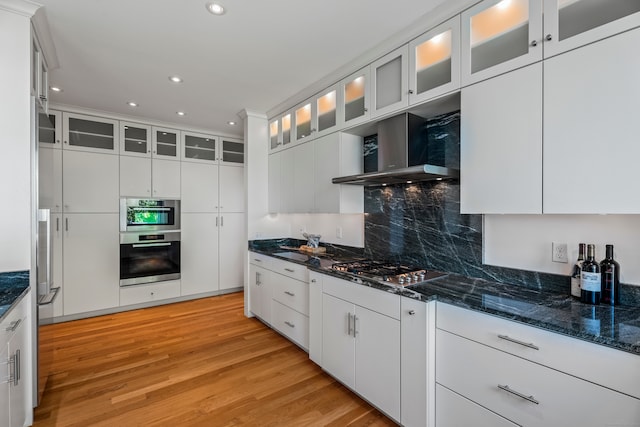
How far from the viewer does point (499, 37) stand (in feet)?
5.47

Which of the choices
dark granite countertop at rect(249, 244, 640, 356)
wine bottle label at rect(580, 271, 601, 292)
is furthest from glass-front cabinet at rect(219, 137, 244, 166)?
wine bottle label at rect(580, 271, 601, 292)

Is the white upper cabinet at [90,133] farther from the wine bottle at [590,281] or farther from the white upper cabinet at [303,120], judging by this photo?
the wine bottle at [590,281]

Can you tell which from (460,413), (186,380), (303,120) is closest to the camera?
(460,413)

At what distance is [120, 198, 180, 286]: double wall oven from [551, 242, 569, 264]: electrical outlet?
433 cm

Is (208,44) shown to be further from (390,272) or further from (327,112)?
(390,272)

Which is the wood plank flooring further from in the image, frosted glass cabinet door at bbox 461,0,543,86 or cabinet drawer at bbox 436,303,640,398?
frosted glass cabinet door at bbox 461,0,543,86

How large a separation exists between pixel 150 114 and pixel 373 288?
3.69m

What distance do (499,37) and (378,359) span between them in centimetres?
202

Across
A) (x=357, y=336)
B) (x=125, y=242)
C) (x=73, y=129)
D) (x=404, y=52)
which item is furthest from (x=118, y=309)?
(x=404, y=52)

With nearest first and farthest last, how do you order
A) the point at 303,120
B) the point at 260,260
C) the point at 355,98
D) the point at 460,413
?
the point at 460,413 → the point at 355,98 → the point at 303,120 → the point at 260,260

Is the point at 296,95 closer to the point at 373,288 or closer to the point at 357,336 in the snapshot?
the point at 373,288

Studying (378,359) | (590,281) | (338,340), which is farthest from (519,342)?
(338,340)

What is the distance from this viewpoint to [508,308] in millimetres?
1419

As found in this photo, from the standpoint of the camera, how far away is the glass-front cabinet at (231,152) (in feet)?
15.9
